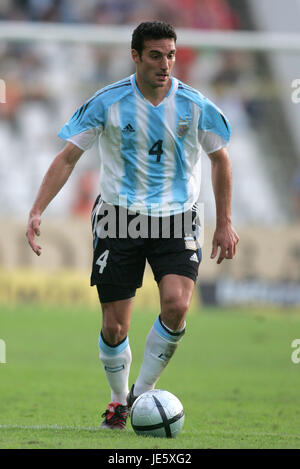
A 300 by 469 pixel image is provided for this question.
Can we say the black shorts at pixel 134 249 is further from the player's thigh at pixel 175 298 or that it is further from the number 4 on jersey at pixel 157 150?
the number 4 on jersey at pixel 157 150

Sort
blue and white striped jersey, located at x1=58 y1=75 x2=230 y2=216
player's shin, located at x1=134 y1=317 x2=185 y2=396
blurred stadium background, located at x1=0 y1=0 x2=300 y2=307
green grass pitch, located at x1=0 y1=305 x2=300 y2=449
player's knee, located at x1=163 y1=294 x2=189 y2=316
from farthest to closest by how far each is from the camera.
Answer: blurred stadium background, located at x1=0 y1=0 x2=300 y2=307
blue and white striped jersey, located at x1=58 y1=75 x2=230 y2=216
player's shin, located at x1=134 y1=317 x2=185 y2=396
player's knee, located at x1=163 y1=294 x2=189 y2=316
green grass pitch, located at x1=0 y1=305 x2=300 y2=449

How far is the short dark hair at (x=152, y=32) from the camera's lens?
525 cm

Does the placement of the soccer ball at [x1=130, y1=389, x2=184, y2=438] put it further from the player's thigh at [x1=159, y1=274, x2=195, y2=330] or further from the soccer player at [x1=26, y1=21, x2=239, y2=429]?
the player's thigh at [x1=159, y1=274, x2=195, y2=330]

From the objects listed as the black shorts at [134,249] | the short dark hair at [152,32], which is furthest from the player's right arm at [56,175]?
the short dark hair at [152,32]

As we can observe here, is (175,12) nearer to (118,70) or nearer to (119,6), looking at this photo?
(119,6)

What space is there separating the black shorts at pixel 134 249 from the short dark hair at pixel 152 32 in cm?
99

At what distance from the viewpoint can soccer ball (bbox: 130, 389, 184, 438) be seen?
4914mm

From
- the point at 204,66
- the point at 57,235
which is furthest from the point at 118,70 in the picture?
the point at 57,235

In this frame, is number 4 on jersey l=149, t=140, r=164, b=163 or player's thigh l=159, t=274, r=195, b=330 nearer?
player's thigh l=159, t=274, r=195, b=330

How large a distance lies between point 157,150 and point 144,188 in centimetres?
24

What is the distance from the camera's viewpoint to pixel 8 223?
43.5 feet

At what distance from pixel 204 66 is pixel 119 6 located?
4075mm

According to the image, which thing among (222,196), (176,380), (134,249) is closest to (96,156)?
(176,380)

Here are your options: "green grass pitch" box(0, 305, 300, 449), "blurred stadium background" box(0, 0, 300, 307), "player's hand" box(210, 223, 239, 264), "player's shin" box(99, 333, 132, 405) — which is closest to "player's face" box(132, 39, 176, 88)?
"player's hand" box(210, 223, 239, 264)
